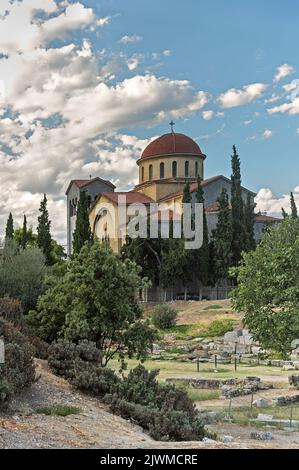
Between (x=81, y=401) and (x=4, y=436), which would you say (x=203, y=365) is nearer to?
(x=81, y=401)

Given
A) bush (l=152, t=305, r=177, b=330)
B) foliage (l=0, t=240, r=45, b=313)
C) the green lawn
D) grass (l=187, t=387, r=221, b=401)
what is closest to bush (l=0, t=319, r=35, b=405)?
grass (l=187, t=387, r=221, b=401)

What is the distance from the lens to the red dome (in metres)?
69.9

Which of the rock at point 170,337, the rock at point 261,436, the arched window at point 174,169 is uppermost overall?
the arched window at point 174,169

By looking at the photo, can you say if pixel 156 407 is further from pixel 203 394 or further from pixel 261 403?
pixel 203 394

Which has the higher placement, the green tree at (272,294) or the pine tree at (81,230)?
the pine tree at (81,230)

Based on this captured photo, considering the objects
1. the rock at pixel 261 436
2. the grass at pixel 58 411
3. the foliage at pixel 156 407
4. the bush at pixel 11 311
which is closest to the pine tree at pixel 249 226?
the bush at pixel 11 311

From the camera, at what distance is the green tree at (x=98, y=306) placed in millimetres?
17359

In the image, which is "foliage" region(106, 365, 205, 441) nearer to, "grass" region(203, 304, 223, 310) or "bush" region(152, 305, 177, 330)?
"bush" region(152, 305, 177, 330)

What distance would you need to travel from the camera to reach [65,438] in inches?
338

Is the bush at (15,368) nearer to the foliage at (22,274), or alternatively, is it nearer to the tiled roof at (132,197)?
the foliage at (22,274)

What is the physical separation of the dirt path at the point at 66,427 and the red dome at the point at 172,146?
58.7 metres

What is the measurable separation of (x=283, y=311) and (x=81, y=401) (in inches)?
483
